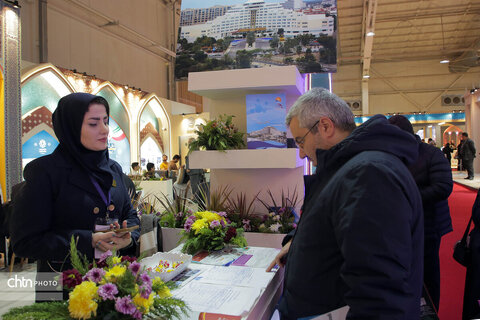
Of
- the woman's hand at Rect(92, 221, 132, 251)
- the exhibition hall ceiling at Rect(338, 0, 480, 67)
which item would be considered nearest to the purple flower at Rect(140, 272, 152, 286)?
the woman's hand at Rect(92, 221, 132, 251)

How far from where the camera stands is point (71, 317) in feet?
3.27

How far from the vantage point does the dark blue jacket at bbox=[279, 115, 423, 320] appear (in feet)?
2.95

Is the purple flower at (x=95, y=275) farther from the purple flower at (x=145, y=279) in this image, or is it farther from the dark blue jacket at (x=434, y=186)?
the dark blue jacket at (x=434, y=186)

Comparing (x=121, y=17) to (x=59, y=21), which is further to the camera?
(x=121, y=17)

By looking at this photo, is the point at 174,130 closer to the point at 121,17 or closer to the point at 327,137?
the point at 121,17

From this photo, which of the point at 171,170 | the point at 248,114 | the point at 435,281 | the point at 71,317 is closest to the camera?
the point at 71,317

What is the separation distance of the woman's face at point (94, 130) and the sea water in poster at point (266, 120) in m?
1.63

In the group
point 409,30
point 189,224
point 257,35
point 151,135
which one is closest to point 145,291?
point 189,224

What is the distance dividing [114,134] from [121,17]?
423 cm

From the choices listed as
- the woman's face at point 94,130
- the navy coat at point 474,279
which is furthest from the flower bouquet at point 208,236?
the navy coat at point 474,279

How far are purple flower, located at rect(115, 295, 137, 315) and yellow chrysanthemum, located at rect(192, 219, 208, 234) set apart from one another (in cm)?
119

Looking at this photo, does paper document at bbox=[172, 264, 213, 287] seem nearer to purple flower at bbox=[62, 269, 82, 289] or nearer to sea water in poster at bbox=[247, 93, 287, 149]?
purple flower at bbox=[62, 269, 82, 289]

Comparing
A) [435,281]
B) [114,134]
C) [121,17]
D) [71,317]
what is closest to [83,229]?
[71,317]

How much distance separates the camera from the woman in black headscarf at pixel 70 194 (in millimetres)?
1438
